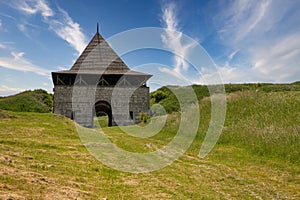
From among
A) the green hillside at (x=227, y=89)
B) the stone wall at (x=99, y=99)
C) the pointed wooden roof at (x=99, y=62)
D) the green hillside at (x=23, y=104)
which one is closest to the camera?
the stone wall at (x=99, y=99)

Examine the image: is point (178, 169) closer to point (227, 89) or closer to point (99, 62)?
point (99, 62)

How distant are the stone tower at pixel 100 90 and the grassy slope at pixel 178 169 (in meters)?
10.2

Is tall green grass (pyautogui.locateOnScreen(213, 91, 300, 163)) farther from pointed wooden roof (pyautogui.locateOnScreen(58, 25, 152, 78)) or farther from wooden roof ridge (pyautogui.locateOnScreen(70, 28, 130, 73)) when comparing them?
wooden roof ridge (pyautogui.locateOnScreen(70, 28, 130, 73))

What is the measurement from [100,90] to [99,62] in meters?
3.01

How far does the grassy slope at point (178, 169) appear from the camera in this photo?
5395 millimetres

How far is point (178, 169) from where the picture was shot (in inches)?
323

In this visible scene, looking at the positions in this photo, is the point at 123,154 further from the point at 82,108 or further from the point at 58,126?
the point at 82,108

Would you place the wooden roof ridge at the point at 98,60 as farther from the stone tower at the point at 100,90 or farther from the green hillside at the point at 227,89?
the green hillside at the point at 227,89

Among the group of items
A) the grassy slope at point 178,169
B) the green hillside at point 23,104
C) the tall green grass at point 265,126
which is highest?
the green hillside at point 23,104

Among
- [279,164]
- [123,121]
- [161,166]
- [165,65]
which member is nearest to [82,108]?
[123,121]

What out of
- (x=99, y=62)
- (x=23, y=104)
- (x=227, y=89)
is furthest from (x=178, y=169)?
(x=227, y=89)

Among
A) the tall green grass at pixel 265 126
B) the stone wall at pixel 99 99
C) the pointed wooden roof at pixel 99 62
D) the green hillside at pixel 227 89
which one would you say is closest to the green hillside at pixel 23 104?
the stone wall at pixel 99 99

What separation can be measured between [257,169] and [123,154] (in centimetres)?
476

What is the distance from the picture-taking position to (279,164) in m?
8.87
